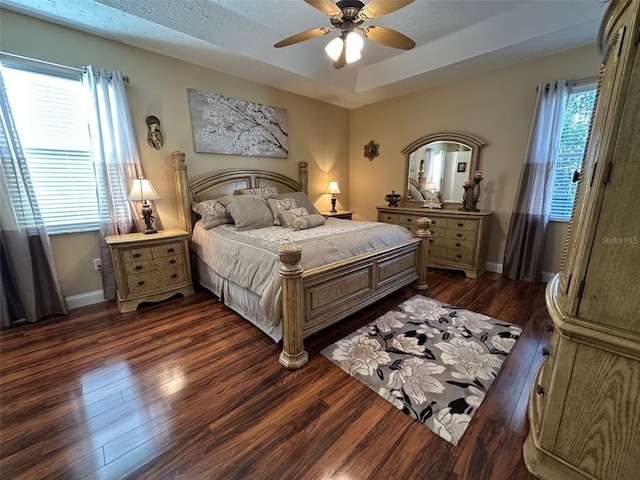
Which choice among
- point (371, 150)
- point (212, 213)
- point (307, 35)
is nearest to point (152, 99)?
point (212, 213)

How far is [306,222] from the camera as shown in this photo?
2867mm

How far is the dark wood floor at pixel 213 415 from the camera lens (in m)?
1.18

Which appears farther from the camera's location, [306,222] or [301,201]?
[301,201]

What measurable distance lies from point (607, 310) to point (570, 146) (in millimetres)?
3034

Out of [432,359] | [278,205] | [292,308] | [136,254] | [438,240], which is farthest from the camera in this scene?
[438,240]

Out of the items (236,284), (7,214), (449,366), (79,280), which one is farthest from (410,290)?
(7,214)

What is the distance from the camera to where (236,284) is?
7.84ft

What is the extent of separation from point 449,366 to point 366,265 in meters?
0.97

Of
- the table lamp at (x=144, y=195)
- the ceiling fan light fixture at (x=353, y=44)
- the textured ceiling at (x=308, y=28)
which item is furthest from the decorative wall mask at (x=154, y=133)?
the ceiling fan light fixture at (x=353, y=44)

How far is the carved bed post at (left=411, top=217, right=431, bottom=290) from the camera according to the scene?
2.95 m

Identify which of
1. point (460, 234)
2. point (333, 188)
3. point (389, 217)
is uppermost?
point (333, 188)

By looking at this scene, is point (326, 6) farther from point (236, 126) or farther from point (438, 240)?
point (438, 240)

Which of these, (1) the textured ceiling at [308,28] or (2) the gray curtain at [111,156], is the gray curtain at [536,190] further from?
(2) the gray curtain at [111,156]

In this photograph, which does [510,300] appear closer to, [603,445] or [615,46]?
[603,445]
